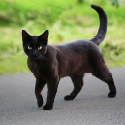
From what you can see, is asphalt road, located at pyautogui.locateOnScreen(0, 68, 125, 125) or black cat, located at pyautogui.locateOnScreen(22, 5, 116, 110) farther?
black cat, located at pyautogui.locateOnScreen(22, 5, 116, 110)

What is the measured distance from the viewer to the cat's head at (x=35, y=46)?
1.86 m

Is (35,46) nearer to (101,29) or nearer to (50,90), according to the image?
(50,90)

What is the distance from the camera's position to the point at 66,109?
1.97 meters

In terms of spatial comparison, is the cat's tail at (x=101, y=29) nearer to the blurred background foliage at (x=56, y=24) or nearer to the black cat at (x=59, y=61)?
the black cat at (x=59, y=61)

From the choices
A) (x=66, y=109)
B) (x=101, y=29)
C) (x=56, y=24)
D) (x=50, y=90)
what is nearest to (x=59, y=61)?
(x=50, y=90)

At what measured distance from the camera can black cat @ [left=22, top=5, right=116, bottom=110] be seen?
191cm

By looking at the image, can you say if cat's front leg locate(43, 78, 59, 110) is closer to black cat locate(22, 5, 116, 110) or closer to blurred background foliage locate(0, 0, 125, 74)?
black cat locate(22, 5, 116, 110)

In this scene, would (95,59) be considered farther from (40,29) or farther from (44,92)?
(40,29)

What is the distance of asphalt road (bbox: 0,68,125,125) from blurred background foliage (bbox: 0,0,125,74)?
6.68 ft

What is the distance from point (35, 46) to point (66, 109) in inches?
21.4

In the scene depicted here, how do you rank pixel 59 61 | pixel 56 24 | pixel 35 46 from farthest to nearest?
pixel 56 24 < pixel 59 61 < pixel 35 46

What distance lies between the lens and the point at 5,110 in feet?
6.54

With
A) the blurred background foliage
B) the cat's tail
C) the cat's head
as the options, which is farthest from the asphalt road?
the blurred background foliage

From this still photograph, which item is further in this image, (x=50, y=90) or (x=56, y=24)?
(x=56, y=24)
